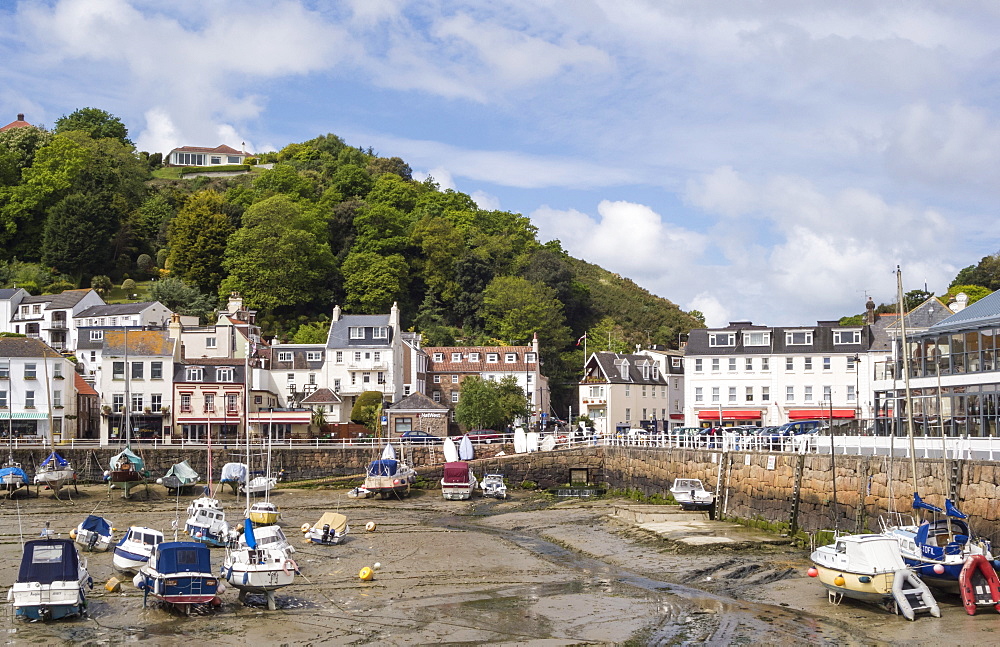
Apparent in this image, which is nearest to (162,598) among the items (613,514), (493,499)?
(613,514)

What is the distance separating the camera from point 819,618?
2308cm

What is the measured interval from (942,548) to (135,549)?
71.1ft

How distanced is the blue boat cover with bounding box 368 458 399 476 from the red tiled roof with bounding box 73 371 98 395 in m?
28.3

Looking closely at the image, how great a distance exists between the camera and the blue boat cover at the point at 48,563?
24688mm

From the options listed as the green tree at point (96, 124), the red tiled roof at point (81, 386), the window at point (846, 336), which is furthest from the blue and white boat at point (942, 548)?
the green tree at point (96, 124)

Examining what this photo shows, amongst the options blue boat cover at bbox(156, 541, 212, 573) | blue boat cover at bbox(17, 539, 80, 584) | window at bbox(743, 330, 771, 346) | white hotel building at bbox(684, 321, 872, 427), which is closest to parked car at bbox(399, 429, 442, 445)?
white hotel building at bbox(684, 321, 872, 427)

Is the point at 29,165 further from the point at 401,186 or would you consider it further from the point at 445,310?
the point at 445,310

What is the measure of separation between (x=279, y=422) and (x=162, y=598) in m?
47.5

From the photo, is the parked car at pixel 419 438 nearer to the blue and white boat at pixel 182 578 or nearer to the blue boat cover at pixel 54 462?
the blue boat cover at pixel 54 462

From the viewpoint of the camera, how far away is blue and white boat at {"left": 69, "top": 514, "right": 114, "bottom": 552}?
35.8 metres

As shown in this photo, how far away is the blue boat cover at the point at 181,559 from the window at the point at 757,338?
54.5 metres

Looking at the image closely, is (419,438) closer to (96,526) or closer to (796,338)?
(796,338)

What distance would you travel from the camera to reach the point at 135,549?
101 feet

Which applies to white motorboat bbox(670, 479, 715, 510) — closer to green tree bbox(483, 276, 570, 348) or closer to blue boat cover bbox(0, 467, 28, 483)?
blue boat cover bbox(0, 467, 28, 483)
